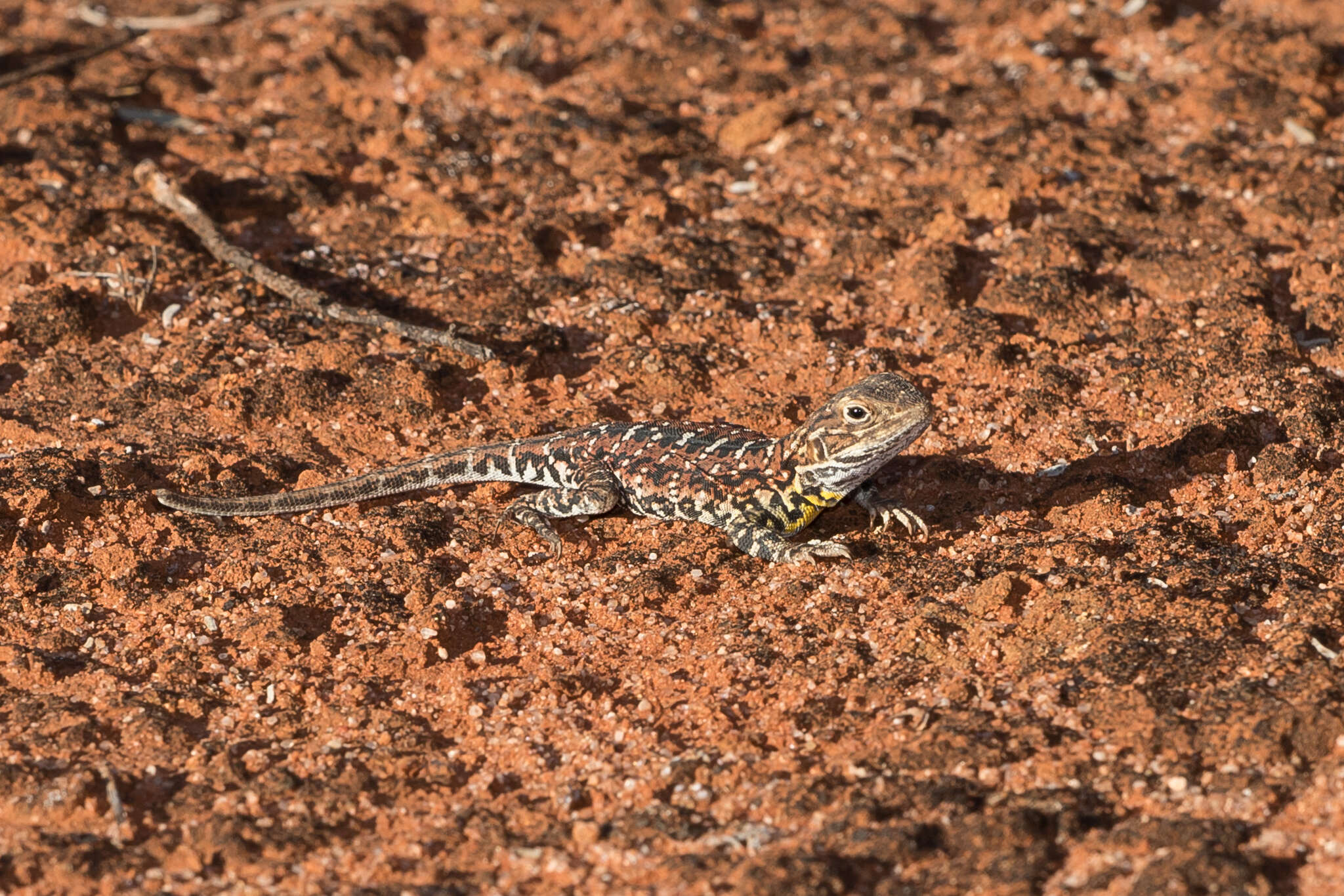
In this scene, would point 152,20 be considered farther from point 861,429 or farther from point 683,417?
point 861,429

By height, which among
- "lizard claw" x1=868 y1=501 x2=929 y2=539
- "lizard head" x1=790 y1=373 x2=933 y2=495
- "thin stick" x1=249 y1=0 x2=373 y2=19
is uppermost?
"lizard head" x1=790 y1=373 x2=933 y2=495

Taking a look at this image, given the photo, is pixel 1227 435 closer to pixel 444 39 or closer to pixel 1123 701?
pixel 1123 701

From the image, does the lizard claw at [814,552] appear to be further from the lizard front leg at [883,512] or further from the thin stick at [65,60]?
the thin stick at [65,60]

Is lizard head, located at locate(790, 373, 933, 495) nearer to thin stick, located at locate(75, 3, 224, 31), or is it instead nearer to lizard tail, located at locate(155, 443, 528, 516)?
lizard tail, located at locate(155, 443, 528, 516)

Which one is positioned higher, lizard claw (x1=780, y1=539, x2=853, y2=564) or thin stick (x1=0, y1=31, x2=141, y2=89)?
lizard claw (x1=780, y1=539, x2=853, y2=564)

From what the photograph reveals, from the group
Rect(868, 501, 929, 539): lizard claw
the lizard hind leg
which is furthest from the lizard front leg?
the lizard hind leg

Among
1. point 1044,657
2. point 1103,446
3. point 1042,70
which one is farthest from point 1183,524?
point 1042,70
